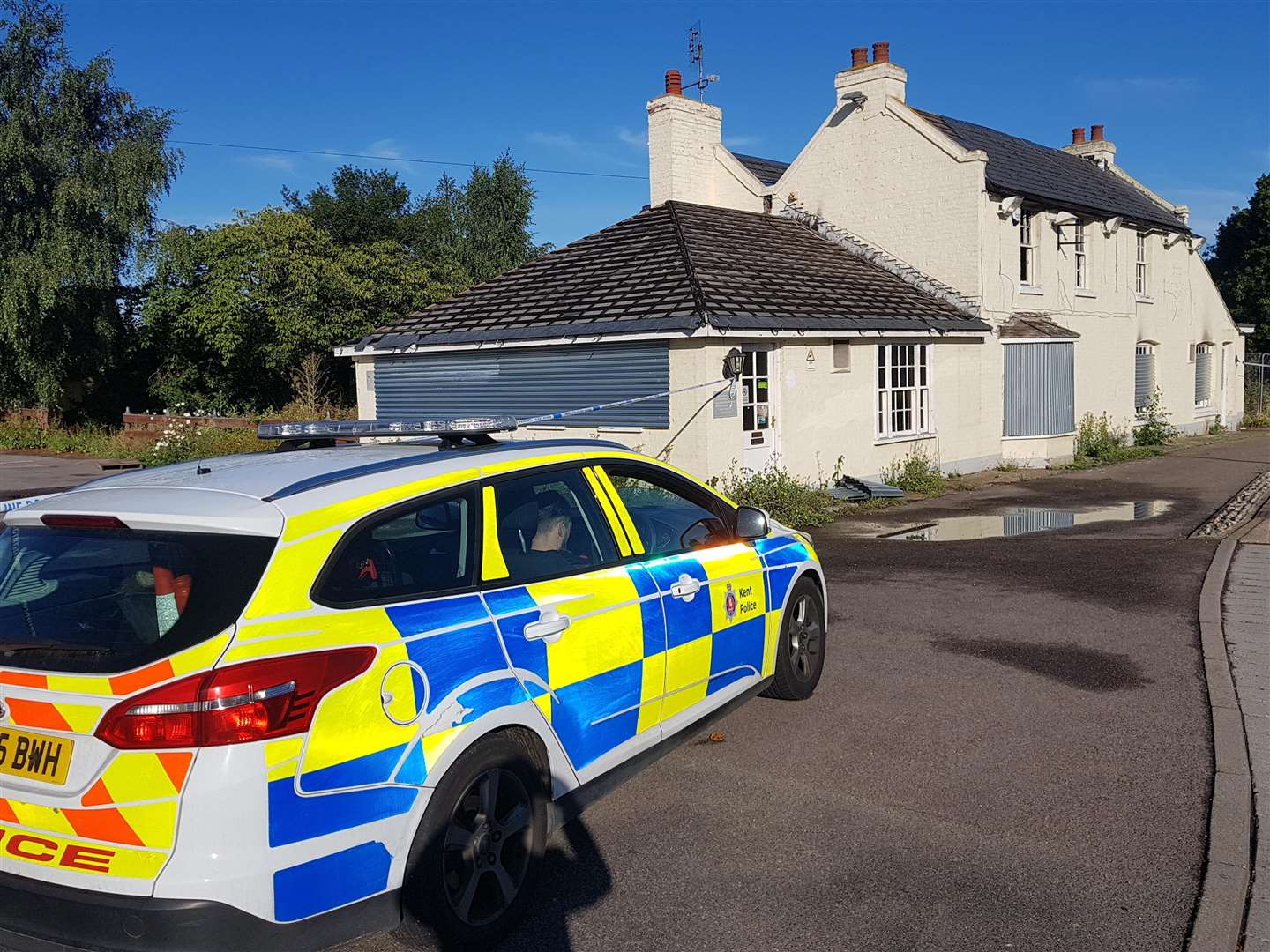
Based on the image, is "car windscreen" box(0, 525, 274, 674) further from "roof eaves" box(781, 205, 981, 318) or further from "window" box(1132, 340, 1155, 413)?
"window" box(1132, 340, 1155, 413)

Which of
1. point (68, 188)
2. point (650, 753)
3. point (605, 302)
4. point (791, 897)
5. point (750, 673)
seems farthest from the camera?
point (68, 188)

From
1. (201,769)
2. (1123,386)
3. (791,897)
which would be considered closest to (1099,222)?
(1123,386)

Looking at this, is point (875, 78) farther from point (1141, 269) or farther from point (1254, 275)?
point (1254, 275)

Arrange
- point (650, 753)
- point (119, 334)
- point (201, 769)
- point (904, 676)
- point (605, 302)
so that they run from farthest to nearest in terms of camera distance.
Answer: point (119, 334), point (605, 302), point (904, 676), point (650, 753), point (201, 769)

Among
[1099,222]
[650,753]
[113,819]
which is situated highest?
[1099,222]

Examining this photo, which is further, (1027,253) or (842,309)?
(1027,253)

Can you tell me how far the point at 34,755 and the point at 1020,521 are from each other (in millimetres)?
12826

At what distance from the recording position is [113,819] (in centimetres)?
289

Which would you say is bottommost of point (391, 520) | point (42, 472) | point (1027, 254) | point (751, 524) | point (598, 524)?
point (42, 472)

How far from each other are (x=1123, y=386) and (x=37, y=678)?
25675 millimetres

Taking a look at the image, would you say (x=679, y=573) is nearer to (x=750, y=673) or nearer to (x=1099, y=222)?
(x=750, y=673)

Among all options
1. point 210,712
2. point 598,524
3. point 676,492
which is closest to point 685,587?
point 598,524

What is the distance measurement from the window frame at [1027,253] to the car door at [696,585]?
58.1ft

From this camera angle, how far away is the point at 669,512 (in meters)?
5.66
